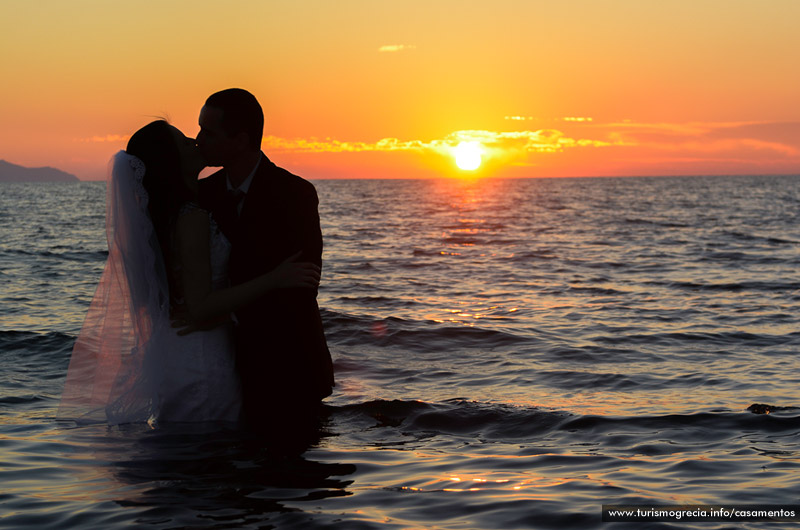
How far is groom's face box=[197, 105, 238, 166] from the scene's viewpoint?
393 centimetres

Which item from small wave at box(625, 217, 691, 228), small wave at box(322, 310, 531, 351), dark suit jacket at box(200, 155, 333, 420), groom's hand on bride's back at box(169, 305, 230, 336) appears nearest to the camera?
dark suit jacket at box(200, 155, 333, 420)

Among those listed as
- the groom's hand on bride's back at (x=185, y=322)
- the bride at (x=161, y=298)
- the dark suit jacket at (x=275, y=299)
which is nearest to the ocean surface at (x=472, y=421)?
the bride at (x=161, y=298)

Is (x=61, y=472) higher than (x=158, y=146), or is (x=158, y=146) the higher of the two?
(x=158, y=146)

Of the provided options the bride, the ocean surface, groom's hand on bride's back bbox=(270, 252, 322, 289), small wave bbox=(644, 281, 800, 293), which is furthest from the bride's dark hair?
small wave bbox=(644, 281, 800, 293)

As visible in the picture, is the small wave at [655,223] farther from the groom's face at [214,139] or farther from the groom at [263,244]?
the groom's face at [214,139]

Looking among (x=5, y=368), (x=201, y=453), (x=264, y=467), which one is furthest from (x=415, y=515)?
(x=5, y=368)

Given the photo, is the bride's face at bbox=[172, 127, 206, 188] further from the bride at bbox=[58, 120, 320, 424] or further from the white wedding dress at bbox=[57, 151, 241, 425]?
the white wedding dress at bbox=[57, 151, 241, 425]

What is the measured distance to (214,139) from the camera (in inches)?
156

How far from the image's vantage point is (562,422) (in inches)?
253

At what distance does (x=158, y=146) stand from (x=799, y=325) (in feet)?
34.5

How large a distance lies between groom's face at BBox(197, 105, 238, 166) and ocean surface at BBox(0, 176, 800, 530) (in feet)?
5.65

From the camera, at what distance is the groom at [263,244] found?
397 centimetres

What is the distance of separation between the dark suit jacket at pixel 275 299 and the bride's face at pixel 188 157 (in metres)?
0.23

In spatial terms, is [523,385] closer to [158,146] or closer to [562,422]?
[562,422]
